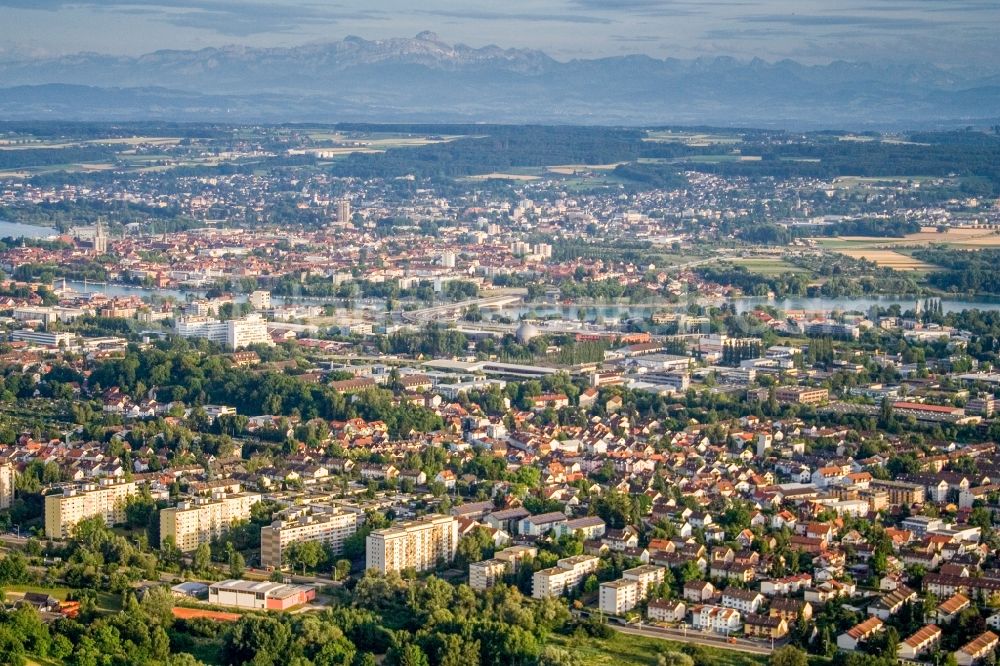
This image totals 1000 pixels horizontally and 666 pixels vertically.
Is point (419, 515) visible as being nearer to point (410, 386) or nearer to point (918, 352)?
point (410, 386)

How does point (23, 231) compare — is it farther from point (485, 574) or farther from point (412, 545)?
point (485, 574)

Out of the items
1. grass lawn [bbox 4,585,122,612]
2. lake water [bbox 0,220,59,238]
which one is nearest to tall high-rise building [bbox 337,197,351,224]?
lake water [bbox 0,220,59,238]

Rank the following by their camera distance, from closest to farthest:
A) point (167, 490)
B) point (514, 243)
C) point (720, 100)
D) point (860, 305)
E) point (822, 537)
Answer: point (822, 537) → point (167, 490) → point (860, 305) → point (514, 243) → point (720, 100)

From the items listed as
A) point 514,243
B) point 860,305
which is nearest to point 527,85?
point 514,243

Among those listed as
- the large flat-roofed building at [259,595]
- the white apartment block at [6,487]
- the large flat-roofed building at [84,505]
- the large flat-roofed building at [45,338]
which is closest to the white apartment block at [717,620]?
the large flat-roofed building at [259,595]

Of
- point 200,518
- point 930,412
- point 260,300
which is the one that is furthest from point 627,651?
point 260,300

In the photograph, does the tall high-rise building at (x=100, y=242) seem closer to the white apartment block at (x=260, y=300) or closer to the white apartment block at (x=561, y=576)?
the white apartment block at (x=260, y=300)

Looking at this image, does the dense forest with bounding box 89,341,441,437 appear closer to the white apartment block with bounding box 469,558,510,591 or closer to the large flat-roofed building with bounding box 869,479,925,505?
the large flat-roofed building with bounding box 869,479,925,505
